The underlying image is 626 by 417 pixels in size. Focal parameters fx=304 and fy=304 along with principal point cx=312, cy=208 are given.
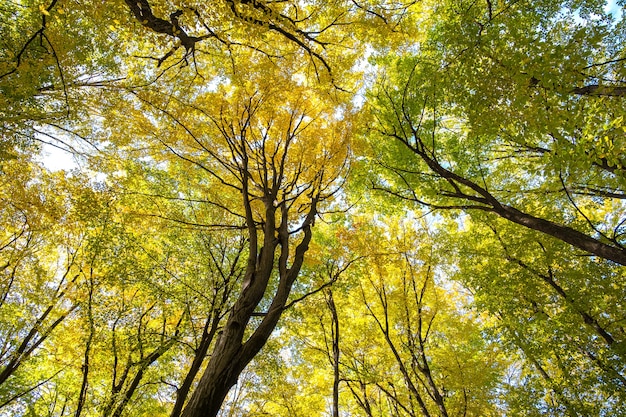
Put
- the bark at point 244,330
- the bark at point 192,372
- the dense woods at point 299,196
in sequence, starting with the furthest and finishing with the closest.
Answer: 1. the bark at point 192,372
2. the dense woods at point 299,196
3. the bark at point 244,330

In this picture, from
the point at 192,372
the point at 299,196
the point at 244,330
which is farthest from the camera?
the point at 299,196

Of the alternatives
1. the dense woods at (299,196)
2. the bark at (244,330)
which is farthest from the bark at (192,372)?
the bark at (244,330)

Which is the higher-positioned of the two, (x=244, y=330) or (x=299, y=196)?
(x=299, y=196)

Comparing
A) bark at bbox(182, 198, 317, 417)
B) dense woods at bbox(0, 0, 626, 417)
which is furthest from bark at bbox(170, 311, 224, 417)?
bark at bbox(182, 198, 317, 417)

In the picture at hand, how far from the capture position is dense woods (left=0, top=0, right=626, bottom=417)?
4.51 metres

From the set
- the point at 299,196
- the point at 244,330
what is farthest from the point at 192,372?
the point at 299,196

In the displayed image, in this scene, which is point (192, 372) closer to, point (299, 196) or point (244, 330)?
point (244, 330)

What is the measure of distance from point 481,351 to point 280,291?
764 cm

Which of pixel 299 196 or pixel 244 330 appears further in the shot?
pixel 299 196

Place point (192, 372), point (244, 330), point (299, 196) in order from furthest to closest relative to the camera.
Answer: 1. point (299, 196)
2. point (192, 372)
3. point (244, 330)

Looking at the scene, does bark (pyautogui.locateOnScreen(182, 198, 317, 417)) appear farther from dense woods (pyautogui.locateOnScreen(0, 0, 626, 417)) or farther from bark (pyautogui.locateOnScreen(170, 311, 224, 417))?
Result: bark (pyautogui.locateOnScreen(170, 311, 224, 417))

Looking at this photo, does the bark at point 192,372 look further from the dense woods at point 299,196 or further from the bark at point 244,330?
the bark at point 244,330

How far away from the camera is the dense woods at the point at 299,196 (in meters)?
4.51

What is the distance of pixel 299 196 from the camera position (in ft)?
21.1
